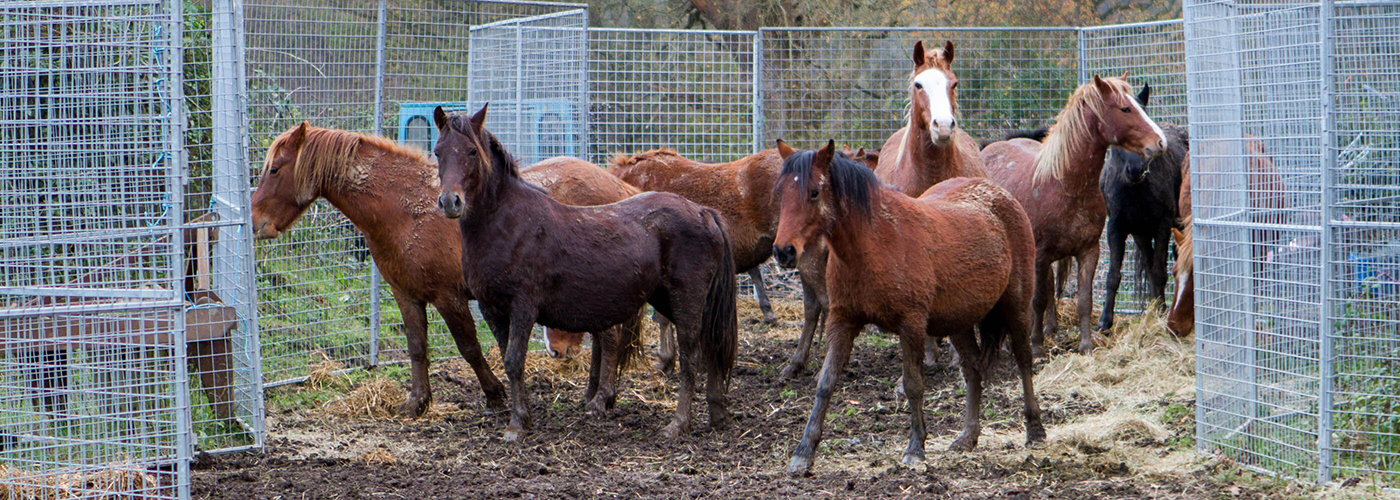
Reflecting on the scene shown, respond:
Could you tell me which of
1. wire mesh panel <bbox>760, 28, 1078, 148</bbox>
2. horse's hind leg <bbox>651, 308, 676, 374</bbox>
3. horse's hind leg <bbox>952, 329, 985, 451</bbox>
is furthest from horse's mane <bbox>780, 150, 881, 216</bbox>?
wire mesh panel <bbox>760, 28, 1078, 148</bbox>

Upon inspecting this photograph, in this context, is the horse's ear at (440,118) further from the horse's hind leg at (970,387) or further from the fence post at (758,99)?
the fence post at (758,99)

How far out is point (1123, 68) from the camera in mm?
10523

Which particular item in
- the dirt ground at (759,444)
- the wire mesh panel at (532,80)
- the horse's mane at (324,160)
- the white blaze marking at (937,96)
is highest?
the wire mesh panel at (532,80)

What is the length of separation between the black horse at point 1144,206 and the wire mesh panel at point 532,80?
14.0 ft

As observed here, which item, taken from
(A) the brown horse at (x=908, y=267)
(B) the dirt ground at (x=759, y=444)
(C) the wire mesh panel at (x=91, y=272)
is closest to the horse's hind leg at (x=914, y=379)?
(A) the brown horse at (x=908, y=267)

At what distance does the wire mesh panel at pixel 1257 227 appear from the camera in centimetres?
501

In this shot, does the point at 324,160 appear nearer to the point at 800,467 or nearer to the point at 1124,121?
the point at 800,467

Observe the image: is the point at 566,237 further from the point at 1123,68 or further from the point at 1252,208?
the point at 1123,68

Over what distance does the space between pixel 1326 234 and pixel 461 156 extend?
401 centimetres

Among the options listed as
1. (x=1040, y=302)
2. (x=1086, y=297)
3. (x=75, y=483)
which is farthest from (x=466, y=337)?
(x=1086, y=297)

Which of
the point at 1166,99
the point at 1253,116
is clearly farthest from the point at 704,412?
the point at 1166,99

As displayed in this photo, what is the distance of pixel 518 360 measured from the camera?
6.04 metres

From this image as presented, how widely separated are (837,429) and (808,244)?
176 centimetres

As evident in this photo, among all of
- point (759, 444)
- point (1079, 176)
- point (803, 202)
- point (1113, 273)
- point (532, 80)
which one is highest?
point (532, 80)
